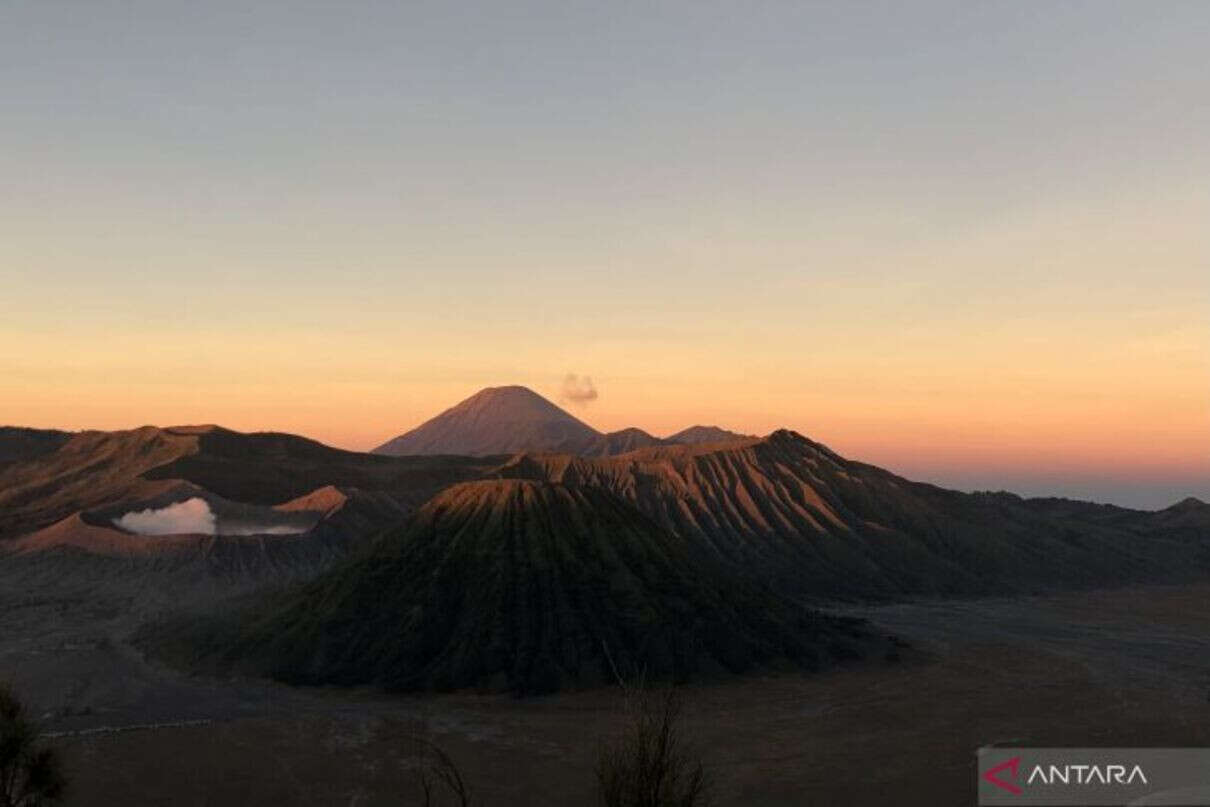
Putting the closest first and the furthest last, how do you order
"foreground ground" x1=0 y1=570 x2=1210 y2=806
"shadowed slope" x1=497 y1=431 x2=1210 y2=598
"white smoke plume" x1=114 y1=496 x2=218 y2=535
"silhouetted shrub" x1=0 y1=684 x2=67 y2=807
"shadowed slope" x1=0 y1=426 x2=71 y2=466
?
"silhouetted shrub" x1=0 y1=684 x2=67 y2=807
"foreground ground" x1=0 y1=570 x2=1210 y2=806
"shadowed slope" x1=497 y1=431 x2=1210 y2=598
"white smoke plume" x1=114 y1=496 x2=218 y2=535
"shadowed slope" x1=0 y1=426 x2=71 y2=466

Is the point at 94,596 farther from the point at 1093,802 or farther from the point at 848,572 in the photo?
the point at 1093,802

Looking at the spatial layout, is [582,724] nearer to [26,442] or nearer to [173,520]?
[173,520]

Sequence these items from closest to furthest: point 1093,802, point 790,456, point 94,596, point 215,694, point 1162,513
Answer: point 1093,802, point 215,694, point 94,596, point 790,456, point 1162,513

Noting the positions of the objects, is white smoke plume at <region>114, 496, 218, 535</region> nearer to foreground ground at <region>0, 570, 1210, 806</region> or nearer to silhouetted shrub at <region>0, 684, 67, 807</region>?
foreground ground at <region>0, 570, 1210, 806</region>

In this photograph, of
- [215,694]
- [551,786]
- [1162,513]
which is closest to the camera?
[551,786]

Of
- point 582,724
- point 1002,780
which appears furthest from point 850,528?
point 1002,780

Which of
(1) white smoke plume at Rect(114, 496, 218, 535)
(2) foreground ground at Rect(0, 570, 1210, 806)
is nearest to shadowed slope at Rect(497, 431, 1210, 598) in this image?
(2) foreground ground at Rect(0, 570, 1210, 806)

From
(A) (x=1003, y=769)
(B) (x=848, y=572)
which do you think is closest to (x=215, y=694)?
(A) (x=1003, y=769)
